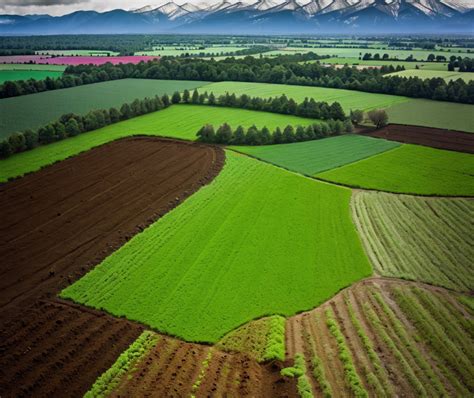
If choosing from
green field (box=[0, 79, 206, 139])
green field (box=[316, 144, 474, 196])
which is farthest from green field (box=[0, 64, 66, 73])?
green field (box=[316, 144, 474, 196])

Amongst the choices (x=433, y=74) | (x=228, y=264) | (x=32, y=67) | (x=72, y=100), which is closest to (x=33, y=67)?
(x=32, y=67)

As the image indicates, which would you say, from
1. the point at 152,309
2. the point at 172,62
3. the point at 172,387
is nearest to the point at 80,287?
the point at 152,309

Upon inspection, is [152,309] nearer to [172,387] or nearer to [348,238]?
[172,387]

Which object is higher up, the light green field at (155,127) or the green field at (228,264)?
the light green field at (155,127)

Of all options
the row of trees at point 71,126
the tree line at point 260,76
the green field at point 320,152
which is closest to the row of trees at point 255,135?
the green field at point 320,152

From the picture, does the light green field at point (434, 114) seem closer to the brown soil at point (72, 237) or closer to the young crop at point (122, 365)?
the brown soil at point (72, 237)

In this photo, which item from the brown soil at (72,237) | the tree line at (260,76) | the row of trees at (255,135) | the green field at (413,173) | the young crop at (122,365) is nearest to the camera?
the young crop at (122,365)
